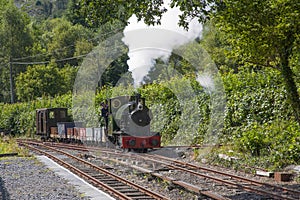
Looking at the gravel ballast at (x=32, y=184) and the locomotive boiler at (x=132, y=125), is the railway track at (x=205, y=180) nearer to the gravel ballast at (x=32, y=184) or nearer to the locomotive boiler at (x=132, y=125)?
the locomotive boiler at (x=132, y=125)

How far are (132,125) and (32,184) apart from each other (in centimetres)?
810

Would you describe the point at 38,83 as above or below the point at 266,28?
above

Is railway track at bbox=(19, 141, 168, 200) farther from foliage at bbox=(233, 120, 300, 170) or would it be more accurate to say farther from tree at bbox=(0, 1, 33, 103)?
tree at bbox=(0, 1, 33, 103)

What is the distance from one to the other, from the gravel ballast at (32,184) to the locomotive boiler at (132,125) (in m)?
3.94

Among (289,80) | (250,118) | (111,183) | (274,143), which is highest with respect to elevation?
(289,80)

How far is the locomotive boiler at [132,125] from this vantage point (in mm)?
20141

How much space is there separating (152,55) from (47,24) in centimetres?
9882

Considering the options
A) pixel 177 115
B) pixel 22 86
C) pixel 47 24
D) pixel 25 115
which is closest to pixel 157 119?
pixel 177 115

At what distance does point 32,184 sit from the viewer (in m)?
12.8

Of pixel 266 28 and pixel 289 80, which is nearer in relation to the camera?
pixel 266 28

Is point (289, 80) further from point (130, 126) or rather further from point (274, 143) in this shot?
point (130, 126)

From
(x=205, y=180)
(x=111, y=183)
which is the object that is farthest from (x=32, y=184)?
(x=205, y=180)

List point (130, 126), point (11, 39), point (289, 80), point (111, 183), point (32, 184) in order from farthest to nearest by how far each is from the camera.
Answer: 1. point (11, 39)
2. point (130, 126)
3. point (111, 183)
4. point (32, 184)
5. point (289, 80)

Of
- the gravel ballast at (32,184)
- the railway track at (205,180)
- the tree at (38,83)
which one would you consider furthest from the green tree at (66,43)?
the railway track at (205,180)
